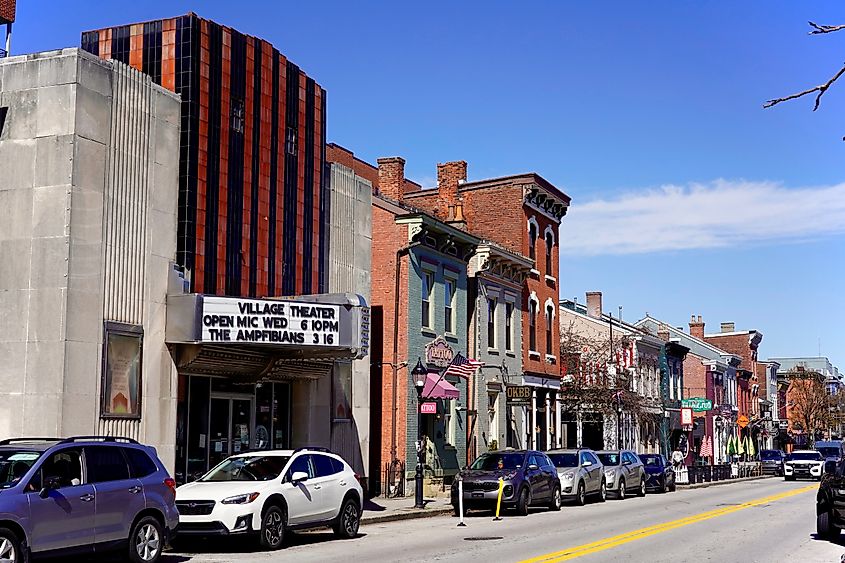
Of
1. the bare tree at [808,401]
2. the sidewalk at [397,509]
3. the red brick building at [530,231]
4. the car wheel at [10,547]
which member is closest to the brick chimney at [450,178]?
the red brick building at [530,231]

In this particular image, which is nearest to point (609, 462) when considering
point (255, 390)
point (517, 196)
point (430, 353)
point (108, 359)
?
point (430, 353)

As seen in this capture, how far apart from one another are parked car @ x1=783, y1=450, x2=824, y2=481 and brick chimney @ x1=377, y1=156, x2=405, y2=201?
1211 inches

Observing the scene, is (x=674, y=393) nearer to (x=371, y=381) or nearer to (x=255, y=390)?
(x=371, y=381)

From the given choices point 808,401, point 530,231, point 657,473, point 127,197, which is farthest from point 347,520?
point 808,401

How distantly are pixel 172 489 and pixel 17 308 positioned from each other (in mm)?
6306

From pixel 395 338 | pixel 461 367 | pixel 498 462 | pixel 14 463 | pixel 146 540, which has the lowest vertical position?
pixel 146 540

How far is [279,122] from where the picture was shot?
2555 centimetres

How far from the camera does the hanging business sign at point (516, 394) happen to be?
38.9 m

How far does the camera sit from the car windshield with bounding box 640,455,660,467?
131 ft

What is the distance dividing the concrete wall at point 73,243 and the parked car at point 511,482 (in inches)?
328

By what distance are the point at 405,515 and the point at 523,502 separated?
3231 millimetres

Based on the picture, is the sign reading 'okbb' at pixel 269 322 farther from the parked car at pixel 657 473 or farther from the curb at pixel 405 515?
the parked car at pixel 657 473

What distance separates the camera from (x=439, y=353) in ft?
111

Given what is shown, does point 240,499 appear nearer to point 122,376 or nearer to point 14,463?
point 14,463
